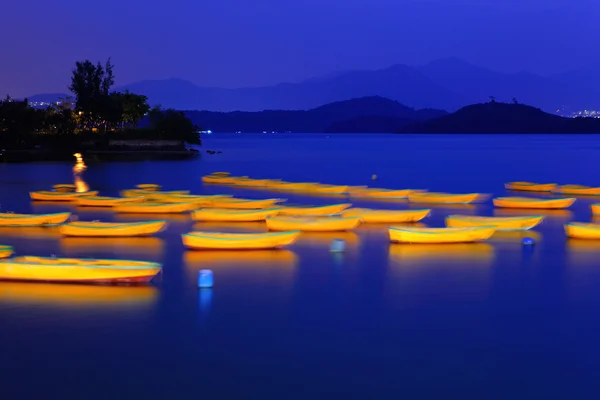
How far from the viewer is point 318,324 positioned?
1323 centimetres

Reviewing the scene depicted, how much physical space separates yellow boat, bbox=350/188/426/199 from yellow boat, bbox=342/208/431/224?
7.56 meters

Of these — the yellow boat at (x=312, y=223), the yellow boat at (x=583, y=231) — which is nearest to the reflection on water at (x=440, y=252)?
the yellow boat at (x=312, y=223)

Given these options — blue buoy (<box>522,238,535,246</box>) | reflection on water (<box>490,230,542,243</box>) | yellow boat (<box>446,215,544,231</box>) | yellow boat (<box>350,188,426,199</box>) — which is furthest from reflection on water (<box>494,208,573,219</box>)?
blue buoy (<box>522,238,535,246</box>)

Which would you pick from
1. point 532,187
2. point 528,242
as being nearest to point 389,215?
point 528,242

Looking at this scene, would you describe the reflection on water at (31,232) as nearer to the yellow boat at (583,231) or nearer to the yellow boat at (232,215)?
the yellow boat at (232,215)

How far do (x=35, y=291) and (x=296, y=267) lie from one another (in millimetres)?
5661

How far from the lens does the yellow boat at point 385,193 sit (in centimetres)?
3133

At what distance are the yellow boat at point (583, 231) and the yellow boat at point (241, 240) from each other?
8.14 meters

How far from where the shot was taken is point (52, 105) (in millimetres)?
76000

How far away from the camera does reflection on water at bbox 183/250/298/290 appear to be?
1612 cm

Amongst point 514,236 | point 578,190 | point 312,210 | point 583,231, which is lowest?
point 578,190

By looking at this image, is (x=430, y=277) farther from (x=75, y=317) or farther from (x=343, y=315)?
(x=75, y=317)

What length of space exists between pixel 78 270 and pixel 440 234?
9255mm

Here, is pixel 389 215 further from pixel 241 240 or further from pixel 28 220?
pixel 28 220
